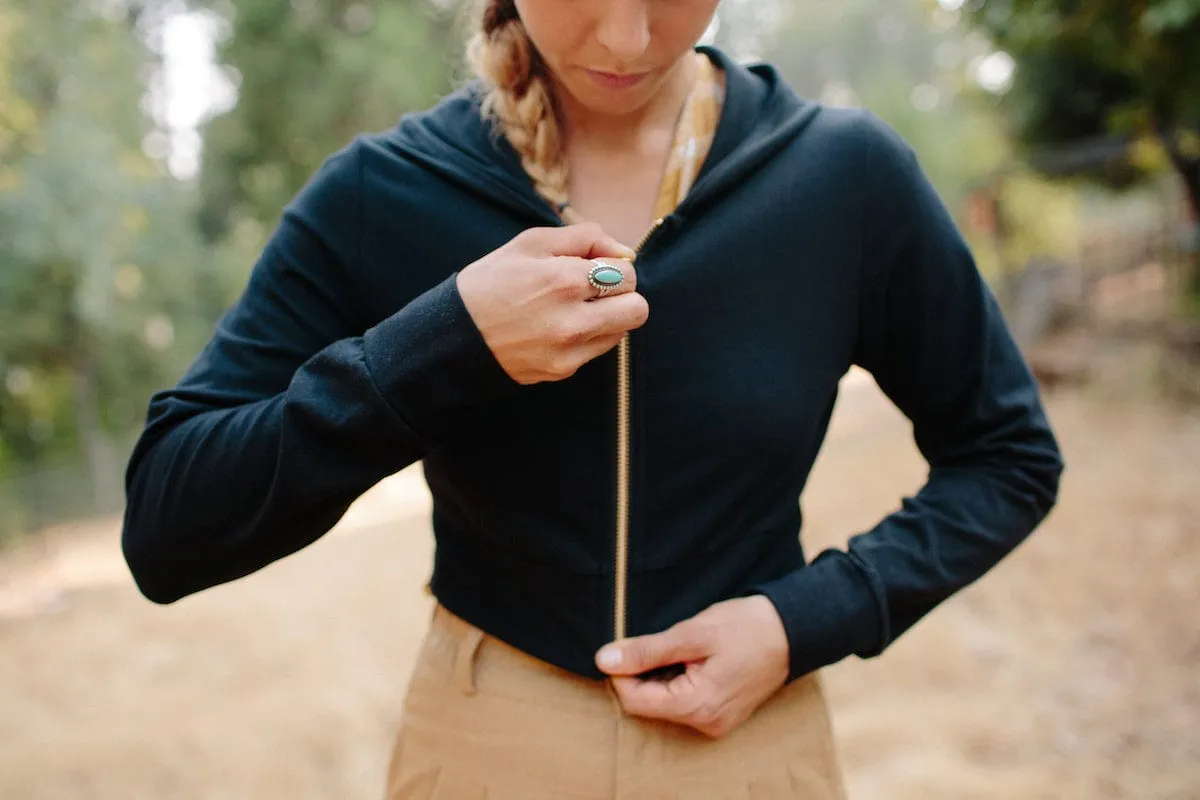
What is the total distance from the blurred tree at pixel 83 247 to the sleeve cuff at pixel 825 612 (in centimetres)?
674

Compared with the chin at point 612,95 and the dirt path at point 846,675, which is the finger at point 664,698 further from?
the dirt path at point 846,675

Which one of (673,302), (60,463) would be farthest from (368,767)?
(60,463)

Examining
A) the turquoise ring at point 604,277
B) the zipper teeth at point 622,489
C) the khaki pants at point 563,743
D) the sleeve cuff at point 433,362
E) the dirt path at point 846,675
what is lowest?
the dirt path at point 846,675

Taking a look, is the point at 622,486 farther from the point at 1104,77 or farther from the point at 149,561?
the point at 1104,77

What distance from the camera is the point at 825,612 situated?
881 millimetres

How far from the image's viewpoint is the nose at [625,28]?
0.77m

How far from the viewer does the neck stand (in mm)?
956

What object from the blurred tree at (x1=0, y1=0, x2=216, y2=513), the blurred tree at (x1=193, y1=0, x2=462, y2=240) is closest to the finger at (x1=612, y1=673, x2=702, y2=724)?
the blurred tree at (x1=0, y1=0, x2=216, y2=513)

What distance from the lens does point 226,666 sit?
3742 millimetres

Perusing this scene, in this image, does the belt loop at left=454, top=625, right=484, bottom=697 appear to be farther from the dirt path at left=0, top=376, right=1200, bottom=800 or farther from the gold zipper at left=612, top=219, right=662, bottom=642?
the dirt path at left=0, top=376, right=1200, bottom=800

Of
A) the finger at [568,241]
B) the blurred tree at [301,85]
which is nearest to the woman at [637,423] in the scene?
the finger at [568,241]

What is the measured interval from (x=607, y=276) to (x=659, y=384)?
0.18 meters

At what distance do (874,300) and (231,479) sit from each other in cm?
63

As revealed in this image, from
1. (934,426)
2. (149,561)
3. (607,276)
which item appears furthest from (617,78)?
(149,561)
